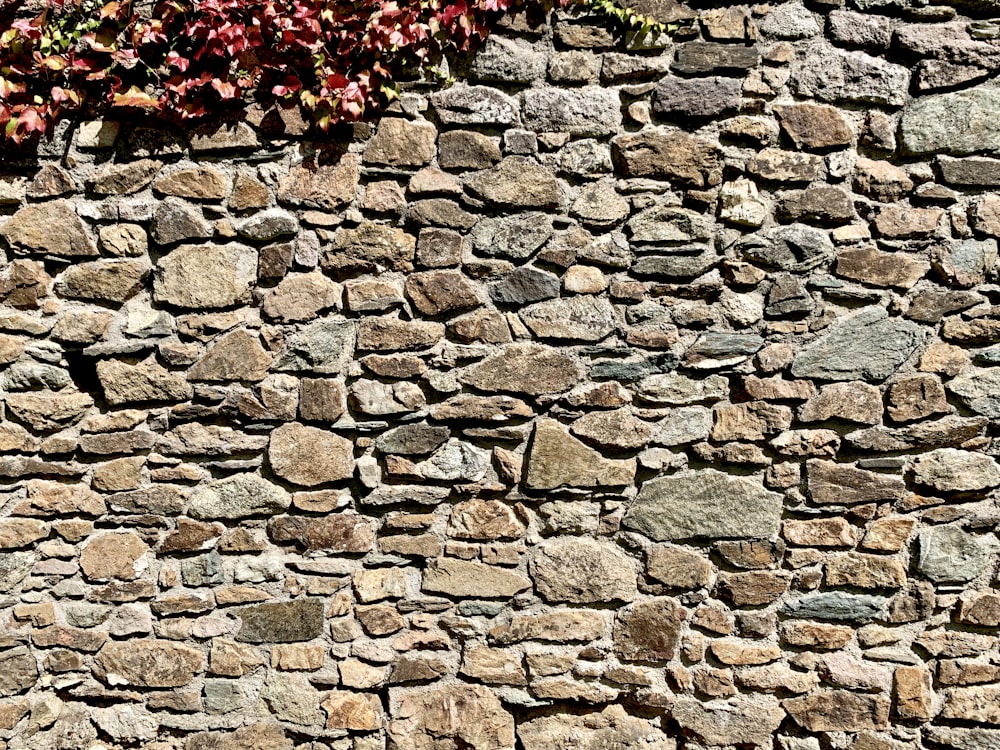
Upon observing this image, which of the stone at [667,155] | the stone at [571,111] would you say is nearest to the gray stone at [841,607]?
the stone at [667,155]

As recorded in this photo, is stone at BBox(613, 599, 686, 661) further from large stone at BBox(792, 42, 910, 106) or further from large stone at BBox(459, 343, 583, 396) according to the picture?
large stone at BBox(792, 42, 910, 106)

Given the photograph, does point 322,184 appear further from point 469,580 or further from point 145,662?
point 145,662

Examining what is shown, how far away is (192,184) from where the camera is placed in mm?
2574

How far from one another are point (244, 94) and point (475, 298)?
3.19ft

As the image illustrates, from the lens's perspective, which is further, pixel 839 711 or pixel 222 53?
pixel 839 711

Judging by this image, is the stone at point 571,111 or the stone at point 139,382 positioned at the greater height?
the stone at point 571,111

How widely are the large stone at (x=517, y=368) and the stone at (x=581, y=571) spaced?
527 mm

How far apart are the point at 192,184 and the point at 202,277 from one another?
0.97ft

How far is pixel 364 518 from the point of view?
2639 millimetres

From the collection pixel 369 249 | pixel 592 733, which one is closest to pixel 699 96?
pixel 369 249

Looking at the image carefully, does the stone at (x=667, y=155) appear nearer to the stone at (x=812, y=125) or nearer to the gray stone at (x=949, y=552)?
the stone at (x=812, y=125)

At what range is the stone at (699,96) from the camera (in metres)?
2.59

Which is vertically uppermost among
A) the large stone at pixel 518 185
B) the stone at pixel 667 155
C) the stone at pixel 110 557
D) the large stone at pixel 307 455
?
the stone at pixel 667 155

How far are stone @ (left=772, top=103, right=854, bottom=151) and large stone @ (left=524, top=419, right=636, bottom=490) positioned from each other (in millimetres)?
1189
